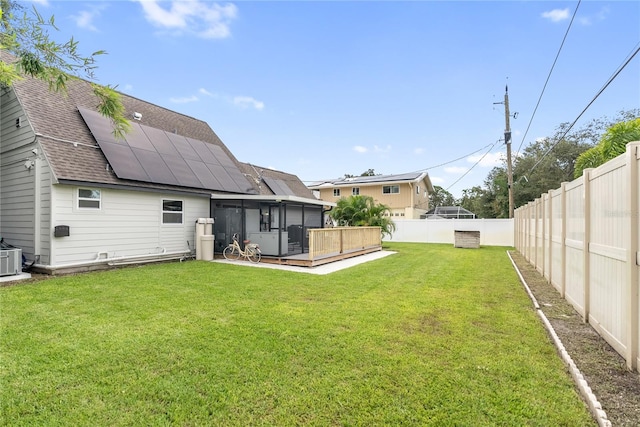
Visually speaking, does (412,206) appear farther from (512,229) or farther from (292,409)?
(292,409)

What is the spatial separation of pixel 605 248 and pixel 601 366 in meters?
1.32

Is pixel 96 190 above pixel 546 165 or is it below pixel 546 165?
below

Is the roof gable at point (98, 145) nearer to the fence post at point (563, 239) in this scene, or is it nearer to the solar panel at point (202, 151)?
the solar panel at point (202, 151)

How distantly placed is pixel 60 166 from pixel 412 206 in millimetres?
22357

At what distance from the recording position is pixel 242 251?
1102 cm

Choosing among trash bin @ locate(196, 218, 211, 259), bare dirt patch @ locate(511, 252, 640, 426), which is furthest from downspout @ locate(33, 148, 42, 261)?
bare dirt patch @ locate(511, 252, 640, 426)

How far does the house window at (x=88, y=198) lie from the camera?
8459 mm

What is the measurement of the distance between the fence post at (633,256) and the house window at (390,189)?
23.9m

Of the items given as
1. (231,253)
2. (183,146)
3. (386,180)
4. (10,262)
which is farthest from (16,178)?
(386,180)

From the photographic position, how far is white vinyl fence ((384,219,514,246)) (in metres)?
18.6

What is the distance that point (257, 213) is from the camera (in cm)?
1273

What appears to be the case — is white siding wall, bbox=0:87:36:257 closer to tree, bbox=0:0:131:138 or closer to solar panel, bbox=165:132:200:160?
solar panel, bbox=165:132:200:160

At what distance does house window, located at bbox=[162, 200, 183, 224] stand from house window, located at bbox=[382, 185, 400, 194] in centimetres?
1916

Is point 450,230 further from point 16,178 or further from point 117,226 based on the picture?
point 16,178
